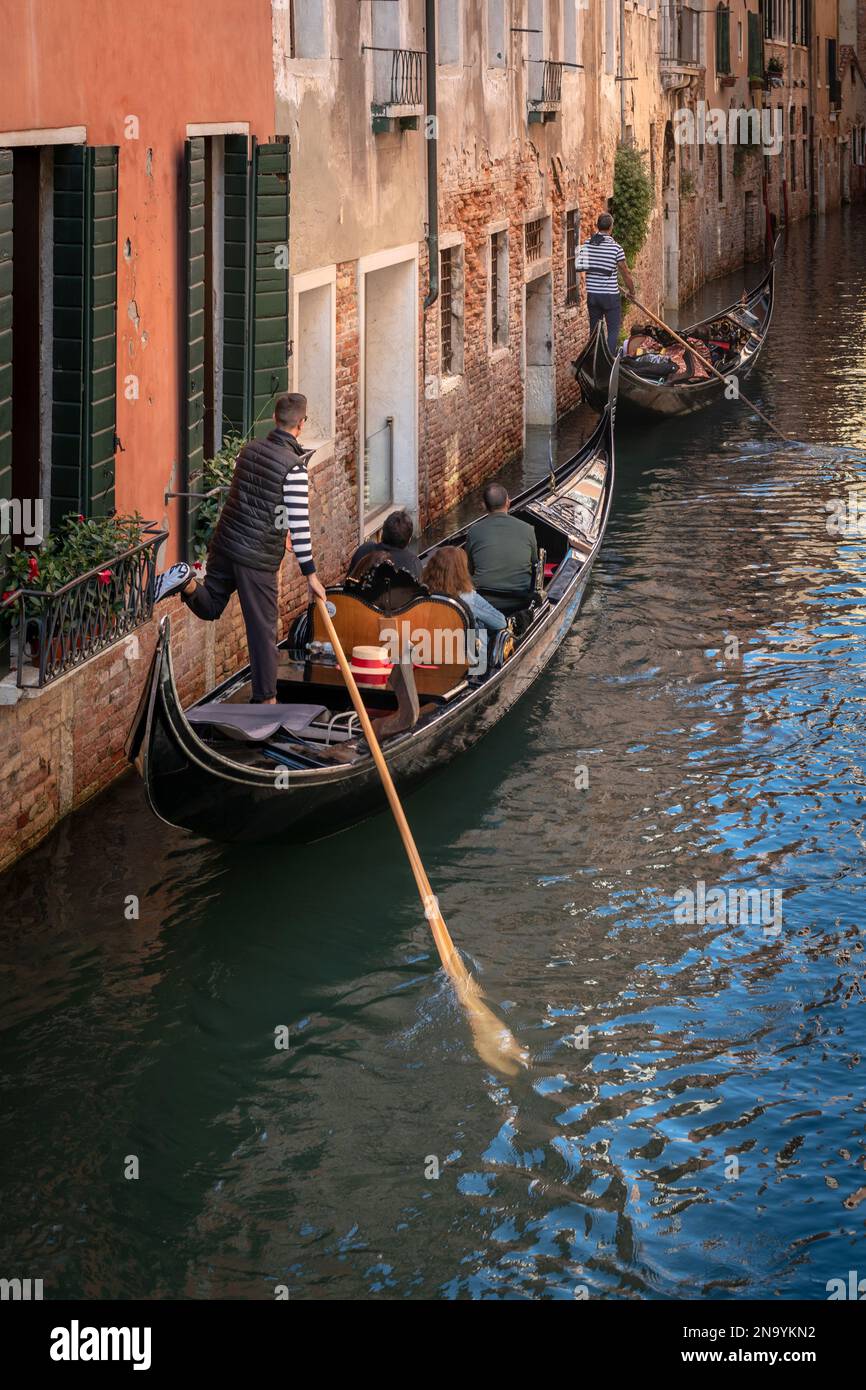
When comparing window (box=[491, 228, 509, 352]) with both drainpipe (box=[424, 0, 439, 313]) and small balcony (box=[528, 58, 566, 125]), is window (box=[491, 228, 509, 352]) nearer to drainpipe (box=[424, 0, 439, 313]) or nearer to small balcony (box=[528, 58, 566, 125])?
small balcony (box=[528, 58, 566, 125])

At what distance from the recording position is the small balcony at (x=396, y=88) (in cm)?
980

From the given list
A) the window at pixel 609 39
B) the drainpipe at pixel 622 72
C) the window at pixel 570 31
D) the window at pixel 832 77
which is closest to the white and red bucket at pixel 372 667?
the window at pixel 570 31

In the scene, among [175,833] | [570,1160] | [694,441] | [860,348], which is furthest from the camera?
[860,348]

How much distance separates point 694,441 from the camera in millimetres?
15398

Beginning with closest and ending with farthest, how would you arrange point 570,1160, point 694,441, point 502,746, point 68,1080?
point 570,1160
point 68,1080
point 502,746
point 694,441

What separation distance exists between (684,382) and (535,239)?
2.23 m

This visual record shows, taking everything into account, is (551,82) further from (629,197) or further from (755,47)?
(755,47)

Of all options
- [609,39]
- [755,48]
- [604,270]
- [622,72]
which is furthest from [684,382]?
[755,48]

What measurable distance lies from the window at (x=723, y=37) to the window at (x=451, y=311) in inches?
596

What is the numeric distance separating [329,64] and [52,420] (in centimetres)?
333

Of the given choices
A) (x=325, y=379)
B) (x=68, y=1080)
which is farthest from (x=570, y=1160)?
(x=325, y=379)

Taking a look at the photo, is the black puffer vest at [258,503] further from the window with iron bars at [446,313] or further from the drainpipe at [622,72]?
the drainpipe at [622,72]

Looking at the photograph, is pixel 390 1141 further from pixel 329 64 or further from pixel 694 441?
pixel 694 441

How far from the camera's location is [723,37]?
2589 centimetres
